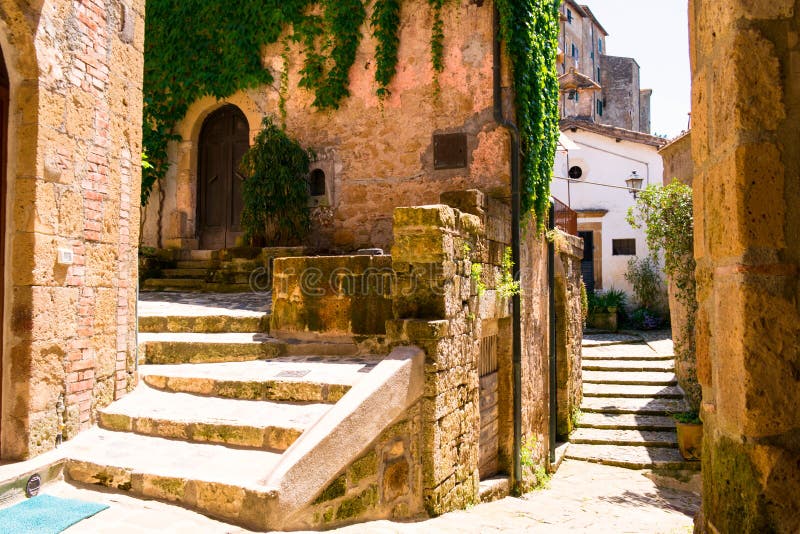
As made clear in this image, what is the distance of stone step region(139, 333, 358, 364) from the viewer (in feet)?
18.7

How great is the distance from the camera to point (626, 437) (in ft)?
35.7

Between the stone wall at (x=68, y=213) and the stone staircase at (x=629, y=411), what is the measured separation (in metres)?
8.10

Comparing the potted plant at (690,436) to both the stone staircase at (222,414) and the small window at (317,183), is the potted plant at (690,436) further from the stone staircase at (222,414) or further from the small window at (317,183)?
the small window at (317,183)

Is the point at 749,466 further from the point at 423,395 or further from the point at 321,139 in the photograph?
the point at 321,139

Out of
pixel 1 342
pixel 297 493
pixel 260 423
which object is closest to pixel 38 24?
pixel 1 342

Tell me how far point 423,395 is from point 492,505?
6.11ft

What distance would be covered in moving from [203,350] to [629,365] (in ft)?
35.7

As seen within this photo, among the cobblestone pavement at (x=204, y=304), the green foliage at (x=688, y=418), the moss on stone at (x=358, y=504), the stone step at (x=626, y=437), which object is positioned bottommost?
the stone step at (x=626, y=437)

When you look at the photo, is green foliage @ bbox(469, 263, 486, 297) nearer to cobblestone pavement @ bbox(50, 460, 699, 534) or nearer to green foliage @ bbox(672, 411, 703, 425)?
cobblestone pavement @ bbox(50, 460, 699, 534)

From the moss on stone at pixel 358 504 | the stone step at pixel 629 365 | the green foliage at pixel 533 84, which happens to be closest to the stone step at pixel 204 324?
the moss on stone at pixel 358 504

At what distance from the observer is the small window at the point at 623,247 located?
2106 cm

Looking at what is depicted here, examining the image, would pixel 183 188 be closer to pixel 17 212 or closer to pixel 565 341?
pixel 17 212

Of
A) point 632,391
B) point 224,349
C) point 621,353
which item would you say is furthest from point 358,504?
point 621,353

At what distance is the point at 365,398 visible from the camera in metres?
3.95
